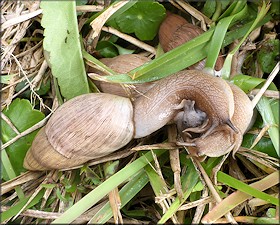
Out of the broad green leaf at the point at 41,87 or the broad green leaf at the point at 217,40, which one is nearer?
the broad green leaf at the point at 217,40

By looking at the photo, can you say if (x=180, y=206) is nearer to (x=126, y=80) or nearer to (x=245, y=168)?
(x=245, y=168)

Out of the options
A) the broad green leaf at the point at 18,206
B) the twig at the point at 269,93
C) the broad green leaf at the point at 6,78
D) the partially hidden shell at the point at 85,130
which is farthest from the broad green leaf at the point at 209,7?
the broad green leaf at the point at 18,206

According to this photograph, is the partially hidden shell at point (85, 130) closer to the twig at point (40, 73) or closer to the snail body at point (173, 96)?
the snail body at point (173, 96)

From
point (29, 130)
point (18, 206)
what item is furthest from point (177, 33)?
point (18, 206)

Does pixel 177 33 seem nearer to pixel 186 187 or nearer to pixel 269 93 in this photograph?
pixel 269 93

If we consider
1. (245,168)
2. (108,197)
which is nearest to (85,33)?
(108,197)
